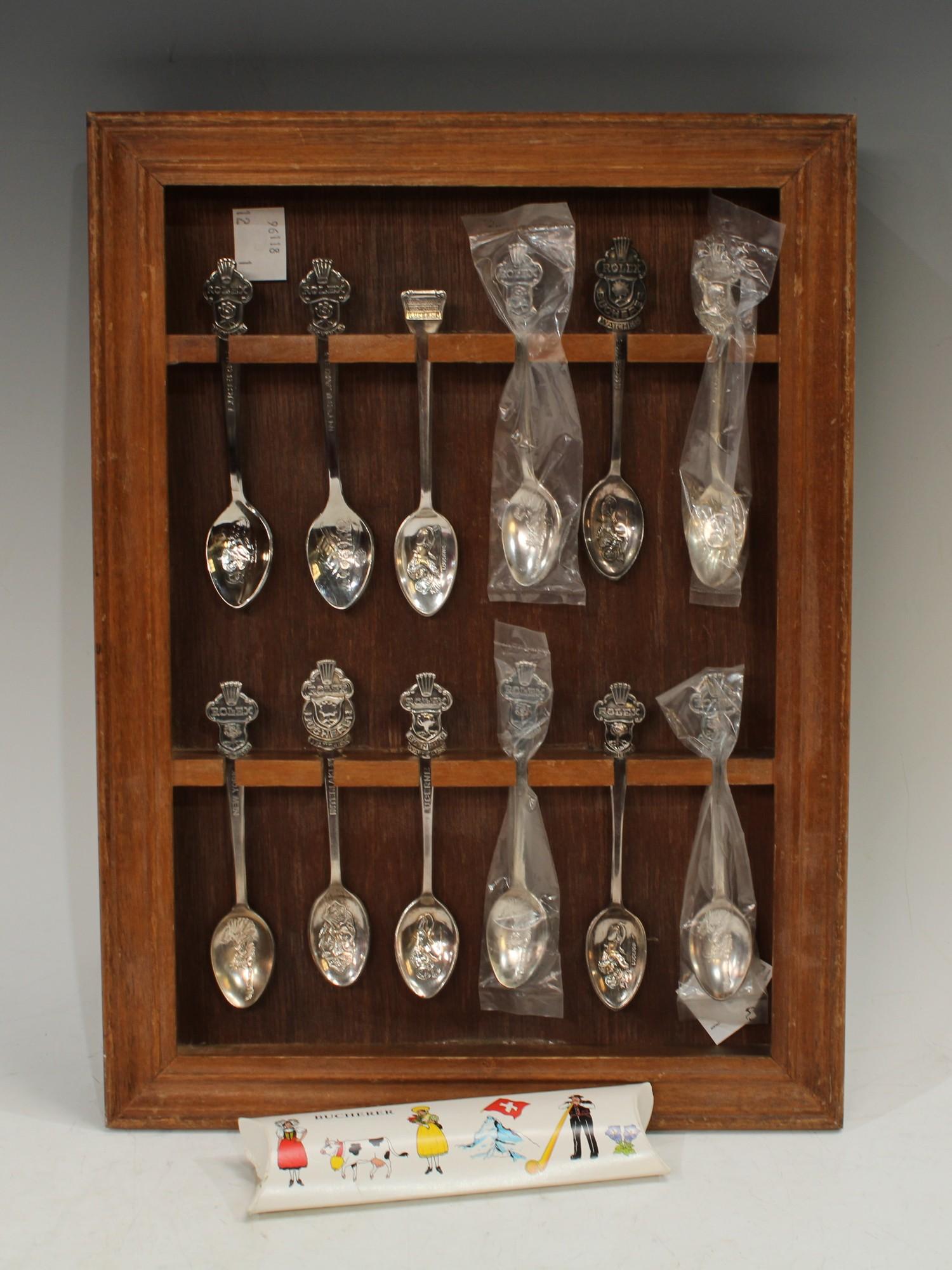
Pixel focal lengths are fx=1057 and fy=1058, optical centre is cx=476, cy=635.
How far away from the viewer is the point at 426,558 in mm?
700

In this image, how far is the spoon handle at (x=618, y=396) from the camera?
67cm

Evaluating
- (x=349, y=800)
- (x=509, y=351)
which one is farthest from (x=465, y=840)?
(x=509, y=351)

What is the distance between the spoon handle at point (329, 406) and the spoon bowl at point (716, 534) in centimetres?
24

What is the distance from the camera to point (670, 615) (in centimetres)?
71

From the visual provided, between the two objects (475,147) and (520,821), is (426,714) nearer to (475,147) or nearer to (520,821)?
(520,821)

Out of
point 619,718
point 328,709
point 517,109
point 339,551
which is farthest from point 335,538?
point 517,109

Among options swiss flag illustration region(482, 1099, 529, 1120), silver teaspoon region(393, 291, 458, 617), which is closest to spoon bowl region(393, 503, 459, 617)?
silver teaspoon region(393, 291, 458, 617)

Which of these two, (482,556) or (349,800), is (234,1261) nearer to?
(349,800)

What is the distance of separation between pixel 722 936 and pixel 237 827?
328 millimetres

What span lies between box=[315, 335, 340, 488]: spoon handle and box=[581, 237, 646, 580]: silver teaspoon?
167 millimetres

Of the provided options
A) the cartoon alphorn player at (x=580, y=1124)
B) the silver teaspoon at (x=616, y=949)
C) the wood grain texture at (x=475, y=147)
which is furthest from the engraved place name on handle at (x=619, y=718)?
the wood grain texture at (x=475, y=147)

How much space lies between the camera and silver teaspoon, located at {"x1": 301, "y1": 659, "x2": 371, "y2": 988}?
0.70m

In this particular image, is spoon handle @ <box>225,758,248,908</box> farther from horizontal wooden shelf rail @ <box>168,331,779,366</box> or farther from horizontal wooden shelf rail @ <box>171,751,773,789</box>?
horizontal wooden shelf rail @ <box>168,331,779,366</box>

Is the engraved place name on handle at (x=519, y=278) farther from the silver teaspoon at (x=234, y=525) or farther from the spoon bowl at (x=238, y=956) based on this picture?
the spoon bowl at (x=238, y=956)
